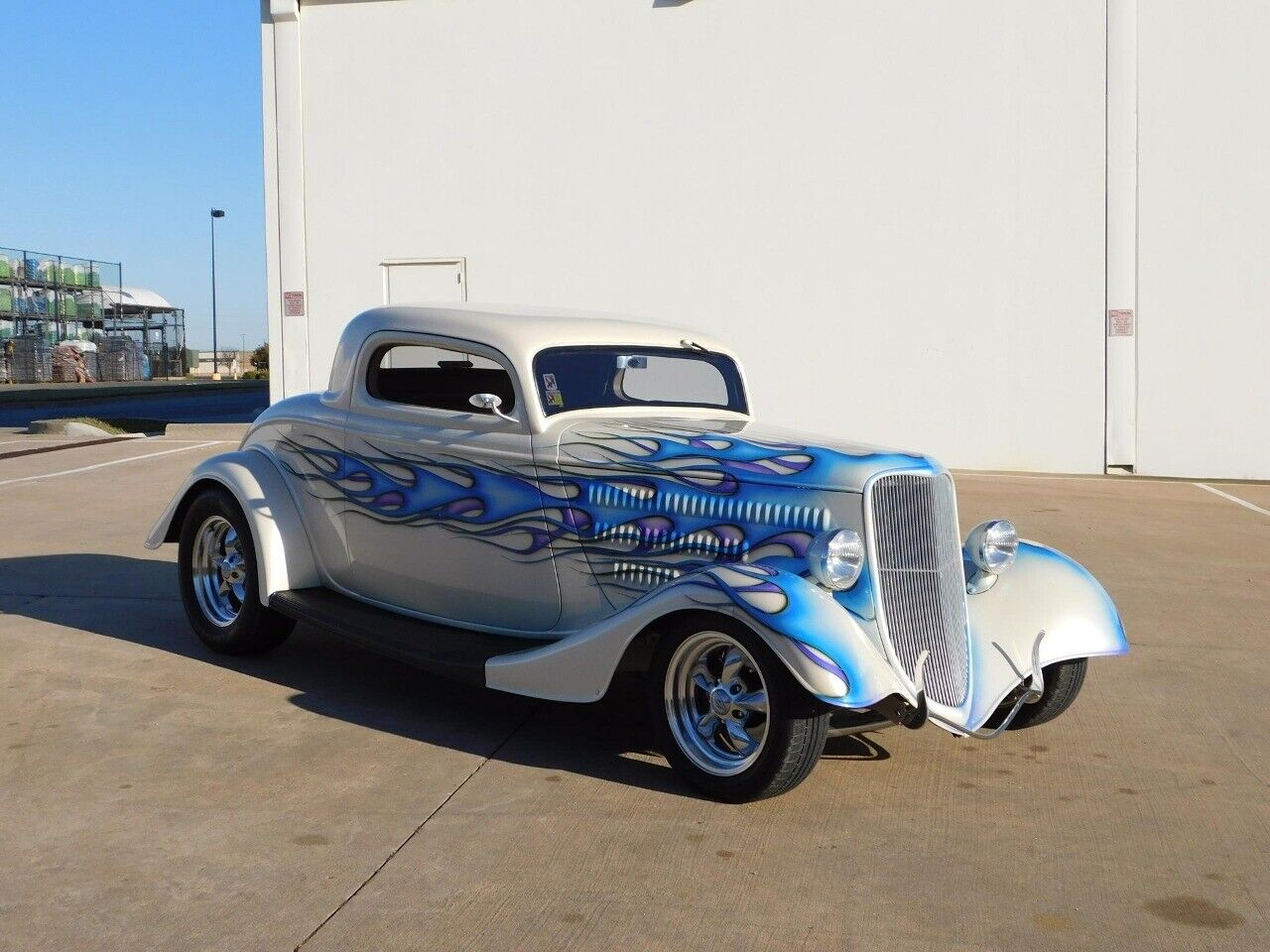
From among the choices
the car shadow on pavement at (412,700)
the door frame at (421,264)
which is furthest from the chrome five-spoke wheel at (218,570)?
the door frame at (421,264)

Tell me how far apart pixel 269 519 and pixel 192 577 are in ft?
2.32

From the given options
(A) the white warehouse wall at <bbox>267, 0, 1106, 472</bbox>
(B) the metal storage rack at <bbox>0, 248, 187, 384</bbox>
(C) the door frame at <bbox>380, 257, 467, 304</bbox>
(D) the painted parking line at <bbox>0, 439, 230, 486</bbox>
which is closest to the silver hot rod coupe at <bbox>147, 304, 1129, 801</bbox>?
(D) the painted parking line at <bbox>0, 439, 230, 486</bbox>

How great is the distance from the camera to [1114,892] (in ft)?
12.6

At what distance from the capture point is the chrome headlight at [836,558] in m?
Answer: 4.47

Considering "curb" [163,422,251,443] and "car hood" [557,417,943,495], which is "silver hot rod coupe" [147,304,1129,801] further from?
"curb" [163,422,251,443]

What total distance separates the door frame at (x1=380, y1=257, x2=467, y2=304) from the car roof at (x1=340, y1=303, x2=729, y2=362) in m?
9.78

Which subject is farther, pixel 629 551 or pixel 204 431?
pixel 204 431

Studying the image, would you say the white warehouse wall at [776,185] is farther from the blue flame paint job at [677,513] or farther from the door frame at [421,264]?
the blue flame paint job at [677,513]

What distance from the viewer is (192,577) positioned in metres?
6.65

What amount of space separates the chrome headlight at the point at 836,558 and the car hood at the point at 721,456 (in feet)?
0.59

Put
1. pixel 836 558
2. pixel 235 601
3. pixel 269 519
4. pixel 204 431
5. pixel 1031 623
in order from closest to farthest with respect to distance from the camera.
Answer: pixel 836 558, pixel 1031 623, pixel 269 519, pixel 235 601, pixel 204 431

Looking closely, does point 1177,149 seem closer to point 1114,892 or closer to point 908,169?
point 908,169

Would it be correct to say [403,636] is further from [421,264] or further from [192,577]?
[421,264]

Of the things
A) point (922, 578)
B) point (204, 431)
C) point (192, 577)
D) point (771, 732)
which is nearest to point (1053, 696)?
point (922, 578)
